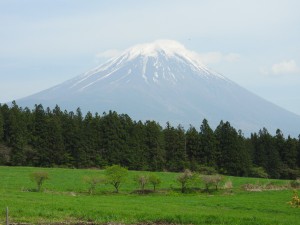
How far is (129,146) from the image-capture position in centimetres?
7100

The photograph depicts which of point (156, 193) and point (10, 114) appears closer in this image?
point (156, 193)

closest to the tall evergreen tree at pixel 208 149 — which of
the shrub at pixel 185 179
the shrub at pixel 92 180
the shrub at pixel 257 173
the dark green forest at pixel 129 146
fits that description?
the dark green forest at pixel 129 146

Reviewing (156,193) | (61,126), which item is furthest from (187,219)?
(61,126)

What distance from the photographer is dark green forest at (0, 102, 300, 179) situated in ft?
217

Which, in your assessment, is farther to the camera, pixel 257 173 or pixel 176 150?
pixel 176 150

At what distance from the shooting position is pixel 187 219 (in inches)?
832

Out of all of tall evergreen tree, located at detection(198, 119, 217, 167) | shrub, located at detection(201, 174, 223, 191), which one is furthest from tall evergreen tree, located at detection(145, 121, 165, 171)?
shrub, located at detection(201, 174, 223, 191)

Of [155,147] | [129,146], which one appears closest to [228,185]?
[155,147]

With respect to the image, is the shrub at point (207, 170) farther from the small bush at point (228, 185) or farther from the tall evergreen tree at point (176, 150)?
the small bush at point (228, 185)

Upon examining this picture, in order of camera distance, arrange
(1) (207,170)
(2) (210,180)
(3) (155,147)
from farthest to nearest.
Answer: (3) (155,147) → (1) (207,170) → (2) (210,180)

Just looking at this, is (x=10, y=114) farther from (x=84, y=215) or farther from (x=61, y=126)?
(x=84, y=215)

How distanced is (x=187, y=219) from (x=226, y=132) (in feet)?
177

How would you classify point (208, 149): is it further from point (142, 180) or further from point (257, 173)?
point (142, 180)

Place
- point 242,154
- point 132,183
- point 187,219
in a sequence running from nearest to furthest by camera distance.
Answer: point 187,219, point 132,183, point 242,154
